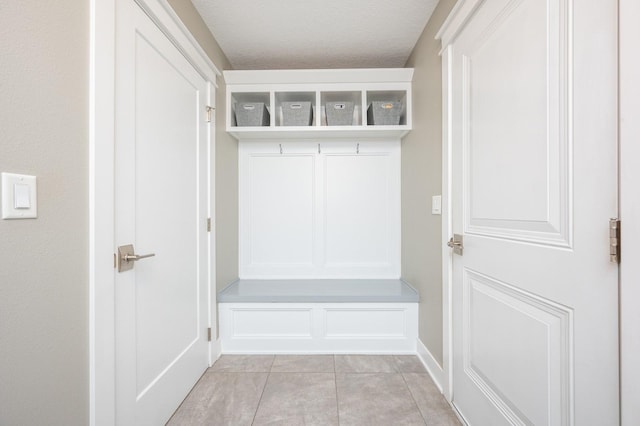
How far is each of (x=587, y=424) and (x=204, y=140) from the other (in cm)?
217

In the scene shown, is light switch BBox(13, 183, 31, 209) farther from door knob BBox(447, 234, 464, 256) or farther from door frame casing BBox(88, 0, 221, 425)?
door knob BBox(447, 234, 464, 256)

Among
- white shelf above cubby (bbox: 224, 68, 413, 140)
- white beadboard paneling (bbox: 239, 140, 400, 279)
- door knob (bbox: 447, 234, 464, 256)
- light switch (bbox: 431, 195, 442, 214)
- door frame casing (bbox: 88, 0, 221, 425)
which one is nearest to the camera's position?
door frame casing (bbox: 88, 0, 221, 425)

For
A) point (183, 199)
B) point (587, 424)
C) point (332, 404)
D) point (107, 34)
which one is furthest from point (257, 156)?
point (587, 424)

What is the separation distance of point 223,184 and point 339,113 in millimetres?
1090

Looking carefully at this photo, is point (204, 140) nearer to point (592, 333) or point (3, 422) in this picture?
point (3, 422)

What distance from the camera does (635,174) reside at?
648mm

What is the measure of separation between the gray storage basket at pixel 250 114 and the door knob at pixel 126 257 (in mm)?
1388

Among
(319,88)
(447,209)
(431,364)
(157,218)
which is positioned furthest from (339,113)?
(431,364)

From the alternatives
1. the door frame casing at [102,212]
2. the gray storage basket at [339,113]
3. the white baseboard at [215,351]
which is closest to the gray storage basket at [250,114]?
the gray storage basket at [339,113]

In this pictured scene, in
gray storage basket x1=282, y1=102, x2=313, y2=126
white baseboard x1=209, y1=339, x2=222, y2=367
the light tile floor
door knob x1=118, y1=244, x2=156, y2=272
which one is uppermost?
gray storage basket x1=282, y1=102, x2=313, y2=126

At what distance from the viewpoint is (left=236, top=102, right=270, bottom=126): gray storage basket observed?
2.18m

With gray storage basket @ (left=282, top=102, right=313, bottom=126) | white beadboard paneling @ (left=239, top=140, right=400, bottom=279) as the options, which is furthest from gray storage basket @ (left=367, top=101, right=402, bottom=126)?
gray storage basket @ (left=282, top=102, right=313, bottom=126)

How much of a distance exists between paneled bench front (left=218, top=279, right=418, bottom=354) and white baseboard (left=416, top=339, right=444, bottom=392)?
0.09 m

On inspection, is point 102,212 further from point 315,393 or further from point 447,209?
point 447,209
